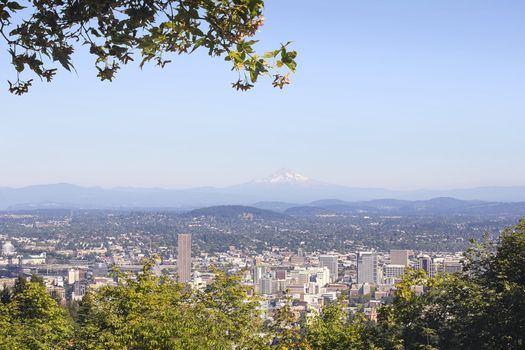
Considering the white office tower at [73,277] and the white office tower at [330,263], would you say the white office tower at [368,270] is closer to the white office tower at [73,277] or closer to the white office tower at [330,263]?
the white office tower at [330,263]

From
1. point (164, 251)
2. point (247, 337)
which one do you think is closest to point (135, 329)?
point (247, 337)

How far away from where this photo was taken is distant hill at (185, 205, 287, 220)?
173m

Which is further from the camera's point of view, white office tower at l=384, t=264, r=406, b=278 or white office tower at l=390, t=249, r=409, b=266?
white office tower at l=390, t=249, r=409, b=266

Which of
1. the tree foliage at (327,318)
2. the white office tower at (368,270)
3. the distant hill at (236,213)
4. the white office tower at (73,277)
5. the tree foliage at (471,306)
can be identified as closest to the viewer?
the tree foliage at (327,318)

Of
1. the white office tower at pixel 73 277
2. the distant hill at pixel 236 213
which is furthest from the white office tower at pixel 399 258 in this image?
the distant hill at pixel 236 213

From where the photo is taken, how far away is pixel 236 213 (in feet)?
582

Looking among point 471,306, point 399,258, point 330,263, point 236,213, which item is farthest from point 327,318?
point 236,213

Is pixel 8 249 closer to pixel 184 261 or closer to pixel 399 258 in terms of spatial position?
pixel 184 261

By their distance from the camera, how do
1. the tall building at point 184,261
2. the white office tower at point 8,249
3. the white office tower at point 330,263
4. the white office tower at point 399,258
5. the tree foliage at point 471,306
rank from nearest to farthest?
the tree foliage at point 471,306 → the tall building at point 184,261 → the white office tower at point 399,258 → the white office tower at point 330,263 → the white office tower at point 8,249

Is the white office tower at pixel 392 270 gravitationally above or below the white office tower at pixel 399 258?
below

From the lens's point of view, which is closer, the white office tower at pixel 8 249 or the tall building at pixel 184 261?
the tall building at pixel 184 261

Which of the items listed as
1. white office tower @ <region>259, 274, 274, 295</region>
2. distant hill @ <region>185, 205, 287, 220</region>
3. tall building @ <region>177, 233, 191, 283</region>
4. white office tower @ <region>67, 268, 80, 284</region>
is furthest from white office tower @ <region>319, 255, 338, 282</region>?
distant hill @ <region>185, 205, 287, 220</region>

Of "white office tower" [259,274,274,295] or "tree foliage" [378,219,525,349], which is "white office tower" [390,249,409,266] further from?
"tree foliage" [378,219,525,349]

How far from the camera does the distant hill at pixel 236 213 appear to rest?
173375 millimetres
